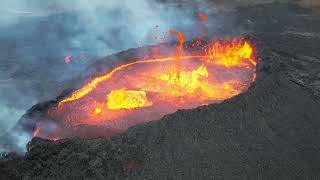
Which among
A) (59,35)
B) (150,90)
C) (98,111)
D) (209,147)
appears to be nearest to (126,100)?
(98,111)

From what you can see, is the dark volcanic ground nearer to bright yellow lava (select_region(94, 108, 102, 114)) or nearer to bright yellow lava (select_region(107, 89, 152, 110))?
bright yellow lava (select_region(107, 89, 152, 110))

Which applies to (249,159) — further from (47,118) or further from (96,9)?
(96,9)

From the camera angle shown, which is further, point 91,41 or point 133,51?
point 91,41

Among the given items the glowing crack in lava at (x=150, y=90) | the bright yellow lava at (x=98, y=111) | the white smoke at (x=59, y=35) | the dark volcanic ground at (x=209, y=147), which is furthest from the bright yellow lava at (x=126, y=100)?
the white smoke at (x=59, y=35)

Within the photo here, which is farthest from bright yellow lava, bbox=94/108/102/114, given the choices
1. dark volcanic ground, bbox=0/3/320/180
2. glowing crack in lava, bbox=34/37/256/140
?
dark volcanic ground, bbox=0/3/320/180

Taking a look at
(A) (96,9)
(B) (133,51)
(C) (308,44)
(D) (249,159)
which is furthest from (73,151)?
(A) (96,9)
